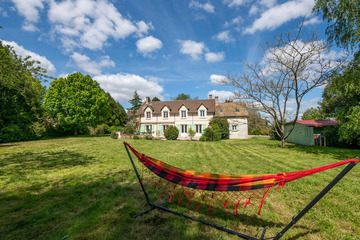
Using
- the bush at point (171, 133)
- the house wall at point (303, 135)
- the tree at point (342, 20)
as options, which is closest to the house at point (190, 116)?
the bush at point (171, 133)

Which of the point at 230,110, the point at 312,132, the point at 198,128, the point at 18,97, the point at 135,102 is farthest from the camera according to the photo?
the point at 135,102

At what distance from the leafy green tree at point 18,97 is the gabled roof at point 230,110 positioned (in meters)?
22.3

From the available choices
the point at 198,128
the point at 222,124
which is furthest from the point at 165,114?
the point at 222,124

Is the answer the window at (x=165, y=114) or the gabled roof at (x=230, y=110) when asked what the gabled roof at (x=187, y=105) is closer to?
the window at (x=165, y=114)

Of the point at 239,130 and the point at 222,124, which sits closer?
the point at 222,124

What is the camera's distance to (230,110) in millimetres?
26453

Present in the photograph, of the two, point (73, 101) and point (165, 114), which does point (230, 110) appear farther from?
point (73, 101)

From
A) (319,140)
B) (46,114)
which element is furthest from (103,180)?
(46,114)

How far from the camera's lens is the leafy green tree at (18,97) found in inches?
331

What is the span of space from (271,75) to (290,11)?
14.0 feet

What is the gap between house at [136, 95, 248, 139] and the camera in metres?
25.3

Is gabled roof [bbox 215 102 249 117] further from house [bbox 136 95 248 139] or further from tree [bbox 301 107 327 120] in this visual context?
tree [bbox 301 107 327 120]

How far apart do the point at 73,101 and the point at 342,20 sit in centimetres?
3019

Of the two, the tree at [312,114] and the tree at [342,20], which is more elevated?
the tree at [342,20]
